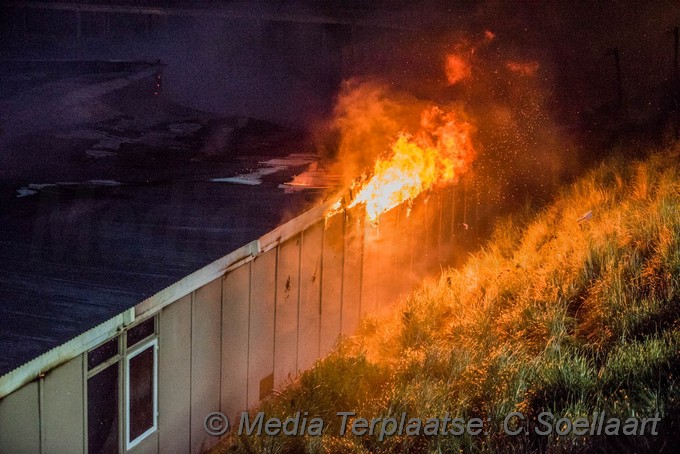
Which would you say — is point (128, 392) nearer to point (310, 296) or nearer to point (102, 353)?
point (102, 353)

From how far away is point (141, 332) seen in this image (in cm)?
712

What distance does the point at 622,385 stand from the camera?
711cm

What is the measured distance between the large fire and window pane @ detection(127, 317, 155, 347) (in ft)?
11.7

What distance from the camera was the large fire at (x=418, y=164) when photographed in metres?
11.3

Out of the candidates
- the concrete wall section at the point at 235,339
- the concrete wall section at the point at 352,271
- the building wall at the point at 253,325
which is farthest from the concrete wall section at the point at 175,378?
the concrete wall section at the point at 352,271

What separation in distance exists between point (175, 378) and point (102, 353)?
1086mm

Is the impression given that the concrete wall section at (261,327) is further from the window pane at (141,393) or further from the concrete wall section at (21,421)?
the concrete wall section at (21,421)

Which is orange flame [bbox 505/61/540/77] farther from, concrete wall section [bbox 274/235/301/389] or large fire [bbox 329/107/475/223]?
concrete wall section [bbox 274/235/301/389]

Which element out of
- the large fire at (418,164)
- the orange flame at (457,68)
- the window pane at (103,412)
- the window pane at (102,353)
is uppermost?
the orange flame at (457,68)

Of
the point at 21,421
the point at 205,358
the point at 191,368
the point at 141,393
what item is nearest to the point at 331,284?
the point at 205,358

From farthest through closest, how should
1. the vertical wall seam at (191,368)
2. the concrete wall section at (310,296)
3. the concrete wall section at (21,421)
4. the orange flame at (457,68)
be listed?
1. the orange flame at (457,68)
2. the concrete wall section at (310,296)
3. the vertical wall seam at (191,368)
4. the concrete wall section at (21,421)

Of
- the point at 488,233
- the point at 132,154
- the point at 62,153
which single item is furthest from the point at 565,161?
the point at 62,153

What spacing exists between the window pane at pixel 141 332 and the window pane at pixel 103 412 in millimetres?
247

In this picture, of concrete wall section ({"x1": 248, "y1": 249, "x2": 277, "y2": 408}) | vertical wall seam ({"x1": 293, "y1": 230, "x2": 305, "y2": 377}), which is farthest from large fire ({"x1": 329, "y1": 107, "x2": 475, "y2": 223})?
concrete wall section ({"x1": 248, "y1": 249, "x2": 277, "y2": 408})
